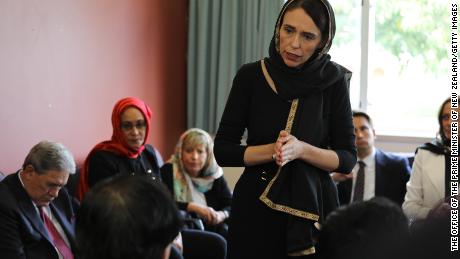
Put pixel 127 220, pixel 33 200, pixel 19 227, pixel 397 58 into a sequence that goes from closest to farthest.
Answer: pixel 127 220, pixel 19 227, pixel 33 200, pixel 397 58

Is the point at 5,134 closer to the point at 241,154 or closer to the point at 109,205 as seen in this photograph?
the point at 241,154

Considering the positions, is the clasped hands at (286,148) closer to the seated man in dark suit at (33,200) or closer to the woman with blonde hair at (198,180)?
the seated man in dark suit at (33,200)

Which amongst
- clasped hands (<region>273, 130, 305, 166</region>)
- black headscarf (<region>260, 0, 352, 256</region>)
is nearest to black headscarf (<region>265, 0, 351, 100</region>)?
black headscarf (<region>260, 0, 352, 256</region>)

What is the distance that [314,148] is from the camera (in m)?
1.81

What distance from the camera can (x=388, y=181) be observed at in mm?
4051

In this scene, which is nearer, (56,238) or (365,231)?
(365,231)

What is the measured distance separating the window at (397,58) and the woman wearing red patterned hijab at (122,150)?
82.1 inches

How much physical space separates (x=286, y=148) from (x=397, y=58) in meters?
3.76

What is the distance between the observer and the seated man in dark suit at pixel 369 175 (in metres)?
4.00

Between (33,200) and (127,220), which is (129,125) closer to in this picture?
(33,200)

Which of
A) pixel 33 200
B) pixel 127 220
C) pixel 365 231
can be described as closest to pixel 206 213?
pixel 33 200

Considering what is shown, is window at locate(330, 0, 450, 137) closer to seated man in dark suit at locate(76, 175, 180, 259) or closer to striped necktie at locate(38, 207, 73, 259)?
striped necktie at locate(38, 207, 73, 259)

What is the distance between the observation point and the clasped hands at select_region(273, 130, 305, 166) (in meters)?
1.74

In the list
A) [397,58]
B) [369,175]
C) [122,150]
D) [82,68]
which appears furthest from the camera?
[397,58]
